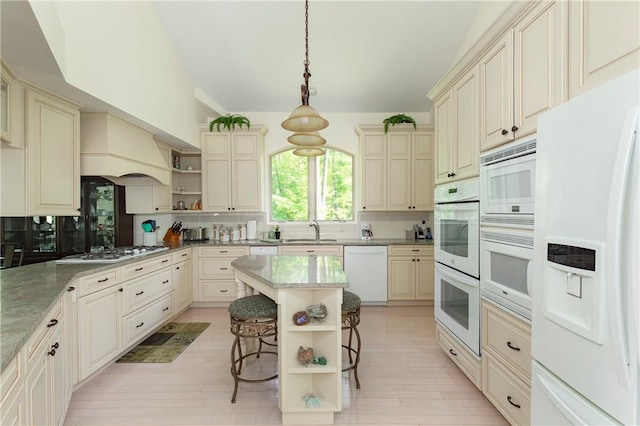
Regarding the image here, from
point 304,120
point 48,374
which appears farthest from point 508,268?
point 48,374

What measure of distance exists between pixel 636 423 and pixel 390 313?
322cm

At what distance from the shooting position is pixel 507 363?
1.78m

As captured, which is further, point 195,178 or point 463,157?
point 195,178

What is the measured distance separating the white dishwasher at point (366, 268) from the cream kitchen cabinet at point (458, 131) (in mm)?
1621

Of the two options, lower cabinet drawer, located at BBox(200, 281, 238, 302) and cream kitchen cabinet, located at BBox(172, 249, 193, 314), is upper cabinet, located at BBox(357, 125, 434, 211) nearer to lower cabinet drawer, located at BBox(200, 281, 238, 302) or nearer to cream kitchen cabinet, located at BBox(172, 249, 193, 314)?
lower cabinet drawer, located at BBox(200, 281, 238, 302)

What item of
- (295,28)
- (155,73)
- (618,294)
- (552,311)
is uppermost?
(295,28)

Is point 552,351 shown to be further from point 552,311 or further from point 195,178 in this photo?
point 195,178

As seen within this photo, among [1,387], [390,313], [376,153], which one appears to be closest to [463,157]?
[376,153]

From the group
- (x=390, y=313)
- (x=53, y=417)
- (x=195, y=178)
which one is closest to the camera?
(x=53, y=417)

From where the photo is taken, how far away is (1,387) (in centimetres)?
94

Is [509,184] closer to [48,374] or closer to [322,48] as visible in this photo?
[48,374]

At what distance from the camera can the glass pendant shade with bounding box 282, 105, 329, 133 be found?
209 cm

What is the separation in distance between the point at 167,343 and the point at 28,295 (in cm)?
167

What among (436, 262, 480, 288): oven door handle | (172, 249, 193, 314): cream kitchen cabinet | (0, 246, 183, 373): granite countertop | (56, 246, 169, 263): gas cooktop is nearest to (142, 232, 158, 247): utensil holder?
(172, 249, 193, 314): cream kitchen cabinet
